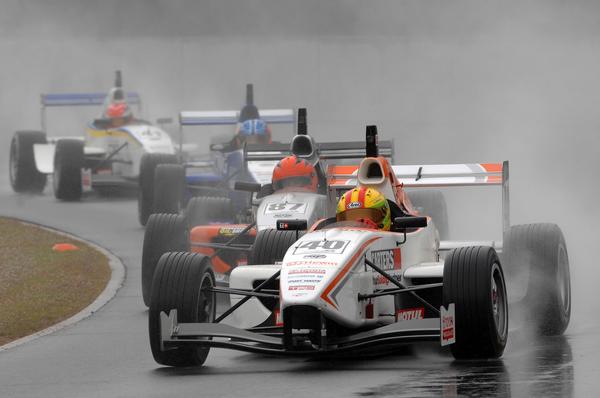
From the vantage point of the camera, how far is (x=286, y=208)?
1756 centimetres

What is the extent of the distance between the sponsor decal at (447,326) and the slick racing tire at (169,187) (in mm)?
12058

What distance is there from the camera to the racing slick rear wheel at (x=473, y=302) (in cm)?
1194

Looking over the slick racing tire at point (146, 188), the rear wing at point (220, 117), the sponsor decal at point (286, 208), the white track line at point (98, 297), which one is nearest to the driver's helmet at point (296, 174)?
the sponsor decal at point (286, 208)

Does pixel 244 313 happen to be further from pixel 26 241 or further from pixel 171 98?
pixel 171 98

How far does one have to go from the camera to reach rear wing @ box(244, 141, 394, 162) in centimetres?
1867

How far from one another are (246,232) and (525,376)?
6.81 m

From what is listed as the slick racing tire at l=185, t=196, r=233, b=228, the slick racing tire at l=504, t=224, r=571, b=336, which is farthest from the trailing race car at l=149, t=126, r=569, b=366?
the slick racing tire at l=185, t=196, r=233, b=228

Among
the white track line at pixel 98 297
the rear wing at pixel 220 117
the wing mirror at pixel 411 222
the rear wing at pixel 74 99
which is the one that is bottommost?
the white track line at pixel 98 297

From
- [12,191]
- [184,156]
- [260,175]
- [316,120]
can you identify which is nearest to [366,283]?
[260,175]

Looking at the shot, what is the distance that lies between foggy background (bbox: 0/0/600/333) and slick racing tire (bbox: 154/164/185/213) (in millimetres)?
15972

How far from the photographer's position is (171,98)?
43.1 m

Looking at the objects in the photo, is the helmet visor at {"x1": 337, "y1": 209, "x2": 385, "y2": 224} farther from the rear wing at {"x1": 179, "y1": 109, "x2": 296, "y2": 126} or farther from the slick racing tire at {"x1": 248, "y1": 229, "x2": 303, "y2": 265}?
the rear wing at {"x1": 179, "y1": 109, "x2": 296, "y2": 126}

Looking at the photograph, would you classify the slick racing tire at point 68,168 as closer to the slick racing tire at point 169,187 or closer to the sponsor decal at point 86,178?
the sponsor decal at point 86,178

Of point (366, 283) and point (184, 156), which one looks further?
point (184, 156)
